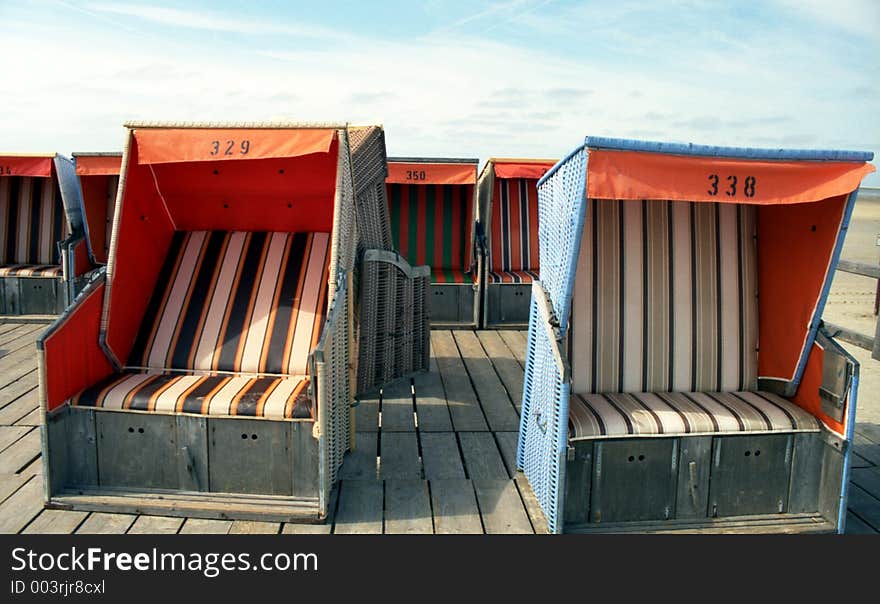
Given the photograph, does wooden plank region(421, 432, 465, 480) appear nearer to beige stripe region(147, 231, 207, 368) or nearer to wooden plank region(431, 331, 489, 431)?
wooden plank region(431, 331, 489, 431)

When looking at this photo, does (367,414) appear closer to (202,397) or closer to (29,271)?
(202,397)

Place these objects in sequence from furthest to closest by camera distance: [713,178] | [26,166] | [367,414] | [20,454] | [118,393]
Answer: [26,166] < [367,414] < [20,454] < [118,393] < [713,178]

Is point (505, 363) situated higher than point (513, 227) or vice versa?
point (513, 227)

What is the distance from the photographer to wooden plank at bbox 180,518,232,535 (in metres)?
3.18

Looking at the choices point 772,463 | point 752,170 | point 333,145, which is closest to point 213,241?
point 333,145

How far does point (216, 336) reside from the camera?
407 centimetres

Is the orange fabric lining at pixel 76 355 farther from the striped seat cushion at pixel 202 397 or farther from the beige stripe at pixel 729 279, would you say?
the beige stripe at pixel 729 279

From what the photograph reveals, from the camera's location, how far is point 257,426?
3.34 m

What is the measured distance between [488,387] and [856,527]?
2.84 metres

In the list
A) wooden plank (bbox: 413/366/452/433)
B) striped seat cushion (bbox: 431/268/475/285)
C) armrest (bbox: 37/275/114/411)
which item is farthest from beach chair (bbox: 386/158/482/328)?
armrest (bbox: 37/275/114/411)

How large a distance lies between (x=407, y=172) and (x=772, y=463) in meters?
5.44

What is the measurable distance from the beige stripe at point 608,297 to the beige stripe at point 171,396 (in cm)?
225

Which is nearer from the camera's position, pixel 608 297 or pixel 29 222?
pixel 608 297

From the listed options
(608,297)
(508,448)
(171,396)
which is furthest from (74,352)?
(608,297)
